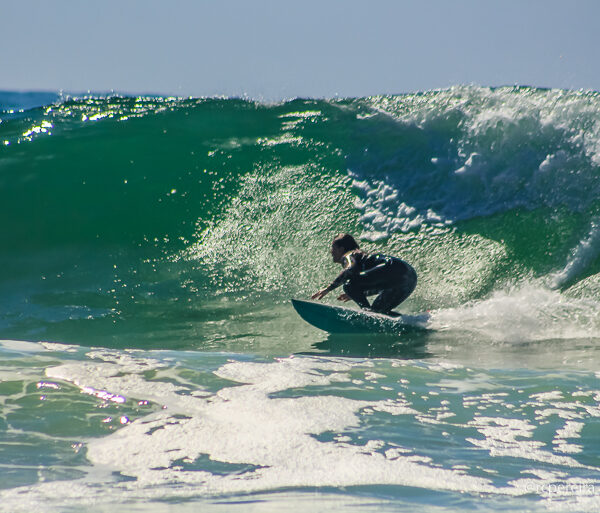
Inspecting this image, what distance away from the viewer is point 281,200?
9.36m

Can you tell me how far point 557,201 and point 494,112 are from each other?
190 cm

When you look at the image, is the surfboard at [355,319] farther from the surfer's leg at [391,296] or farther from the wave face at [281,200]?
the wave face at [281,200]

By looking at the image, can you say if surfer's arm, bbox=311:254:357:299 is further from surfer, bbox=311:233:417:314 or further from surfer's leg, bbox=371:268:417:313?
surfer's leg, bbox=371:268:417:313

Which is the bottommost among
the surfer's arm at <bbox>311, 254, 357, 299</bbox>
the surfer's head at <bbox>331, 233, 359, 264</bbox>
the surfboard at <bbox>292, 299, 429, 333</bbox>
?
the surfboard at <bbox>292, 299, 429, 333</bbox>

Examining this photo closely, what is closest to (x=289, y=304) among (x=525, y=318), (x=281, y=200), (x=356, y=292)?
(x=356, y=292)

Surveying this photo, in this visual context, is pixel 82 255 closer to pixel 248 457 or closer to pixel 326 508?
pixel 248 457

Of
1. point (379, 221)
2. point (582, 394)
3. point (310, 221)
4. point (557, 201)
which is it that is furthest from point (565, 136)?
point (582, 394)

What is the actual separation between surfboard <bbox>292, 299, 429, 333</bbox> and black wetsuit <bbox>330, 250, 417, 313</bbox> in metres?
0.23

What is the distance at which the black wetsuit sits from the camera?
20.5ft

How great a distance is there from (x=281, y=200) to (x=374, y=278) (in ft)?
11.1

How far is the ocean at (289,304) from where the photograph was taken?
2.73 meters

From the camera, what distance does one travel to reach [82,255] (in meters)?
8.60

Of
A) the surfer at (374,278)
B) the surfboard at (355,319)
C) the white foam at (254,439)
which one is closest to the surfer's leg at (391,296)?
the surfer at (374,278)

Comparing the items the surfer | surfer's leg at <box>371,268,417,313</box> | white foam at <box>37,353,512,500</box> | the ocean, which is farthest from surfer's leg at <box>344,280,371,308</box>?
white foam at <box>37,353,512,500</box>
